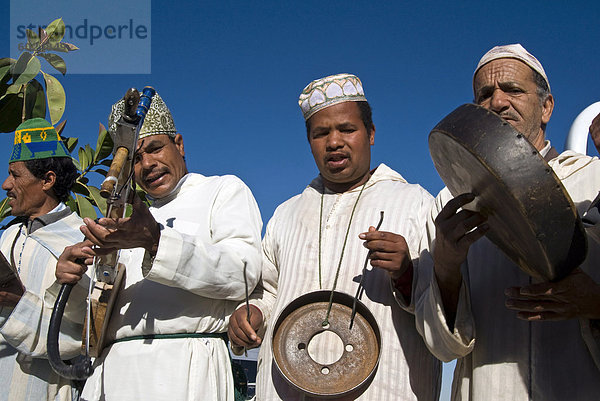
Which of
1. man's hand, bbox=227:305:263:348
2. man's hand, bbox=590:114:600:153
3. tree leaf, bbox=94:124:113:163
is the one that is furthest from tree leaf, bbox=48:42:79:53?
man's hand, bbox=590:114:600:153

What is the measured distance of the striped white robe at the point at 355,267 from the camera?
2922mm

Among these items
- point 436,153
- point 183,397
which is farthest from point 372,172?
point 183,397

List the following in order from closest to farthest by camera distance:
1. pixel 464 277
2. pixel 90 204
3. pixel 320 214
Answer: pixel 464 277
pixel 320 214
pixel 90 204

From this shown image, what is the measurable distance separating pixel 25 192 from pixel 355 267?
232 centimetres

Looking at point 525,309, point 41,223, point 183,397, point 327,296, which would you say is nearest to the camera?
point 525,309

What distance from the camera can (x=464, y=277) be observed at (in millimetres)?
2707

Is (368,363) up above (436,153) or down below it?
below

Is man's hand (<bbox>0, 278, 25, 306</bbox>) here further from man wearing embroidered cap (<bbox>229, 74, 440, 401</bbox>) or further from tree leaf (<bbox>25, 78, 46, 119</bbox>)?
tree leaf (<bbox>25, 78, 46, 119</bbox>)

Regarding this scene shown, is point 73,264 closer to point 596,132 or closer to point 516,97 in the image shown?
point 516,97

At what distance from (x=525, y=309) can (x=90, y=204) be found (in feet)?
18.2

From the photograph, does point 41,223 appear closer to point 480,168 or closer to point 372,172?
point 372,172

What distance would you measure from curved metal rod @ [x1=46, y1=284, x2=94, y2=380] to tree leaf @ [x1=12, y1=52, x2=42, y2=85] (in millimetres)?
4103

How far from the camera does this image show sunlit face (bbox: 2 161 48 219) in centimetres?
427

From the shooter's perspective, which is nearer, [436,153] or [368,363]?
[436,153]
